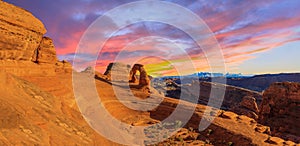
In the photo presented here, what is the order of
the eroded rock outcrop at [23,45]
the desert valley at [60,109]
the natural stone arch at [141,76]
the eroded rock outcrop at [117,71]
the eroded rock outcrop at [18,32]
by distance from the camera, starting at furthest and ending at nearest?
the eroded rock outcrop at [117,71], the natural stone arch at [141,76], the eroded rock outcrop at [23,45], the eroded rock outcrop at [18,32], the desert valley at [60,109]

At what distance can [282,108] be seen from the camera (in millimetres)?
32062

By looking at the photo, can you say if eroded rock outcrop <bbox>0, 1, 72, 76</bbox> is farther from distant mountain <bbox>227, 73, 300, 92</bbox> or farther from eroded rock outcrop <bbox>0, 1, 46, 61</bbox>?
distant mountain <bbox>227, 73, 300, 92</bbox>

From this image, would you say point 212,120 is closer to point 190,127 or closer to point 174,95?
point 190,127

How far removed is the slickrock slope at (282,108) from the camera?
3069cm

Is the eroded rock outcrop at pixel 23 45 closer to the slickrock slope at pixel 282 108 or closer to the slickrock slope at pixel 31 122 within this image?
the slickrock slope at pixel 31 122

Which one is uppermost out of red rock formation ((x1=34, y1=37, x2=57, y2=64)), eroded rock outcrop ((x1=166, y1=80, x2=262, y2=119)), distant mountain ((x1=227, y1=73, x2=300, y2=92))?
red rock formation ((x1=34, y1=37, x2=57, y2=64))

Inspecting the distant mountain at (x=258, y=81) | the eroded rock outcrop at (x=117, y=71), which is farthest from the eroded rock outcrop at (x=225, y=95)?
the distant mountain at (x=258, y=81)

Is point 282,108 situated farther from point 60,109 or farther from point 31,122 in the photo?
point 31,122

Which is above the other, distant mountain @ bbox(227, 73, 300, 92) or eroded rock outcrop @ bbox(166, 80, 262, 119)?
distant mountain @ bbox(227, 73, 300, 92)

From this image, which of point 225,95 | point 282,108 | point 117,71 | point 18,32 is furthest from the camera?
point 225,95

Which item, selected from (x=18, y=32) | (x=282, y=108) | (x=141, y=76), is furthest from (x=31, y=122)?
(x=282, y=108)

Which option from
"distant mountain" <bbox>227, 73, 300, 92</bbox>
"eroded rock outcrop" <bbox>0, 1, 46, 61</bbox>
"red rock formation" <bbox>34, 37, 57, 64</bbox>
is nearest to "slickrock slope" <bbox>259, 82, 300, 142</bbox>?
"red rock formation" <bbox>34, 37, 57, 64</bbox>

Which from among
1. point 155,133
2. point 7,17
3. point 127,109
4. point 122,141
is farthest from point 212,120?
point 7,17

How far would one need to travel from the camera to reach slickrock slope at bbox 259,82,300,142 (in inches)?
1208
